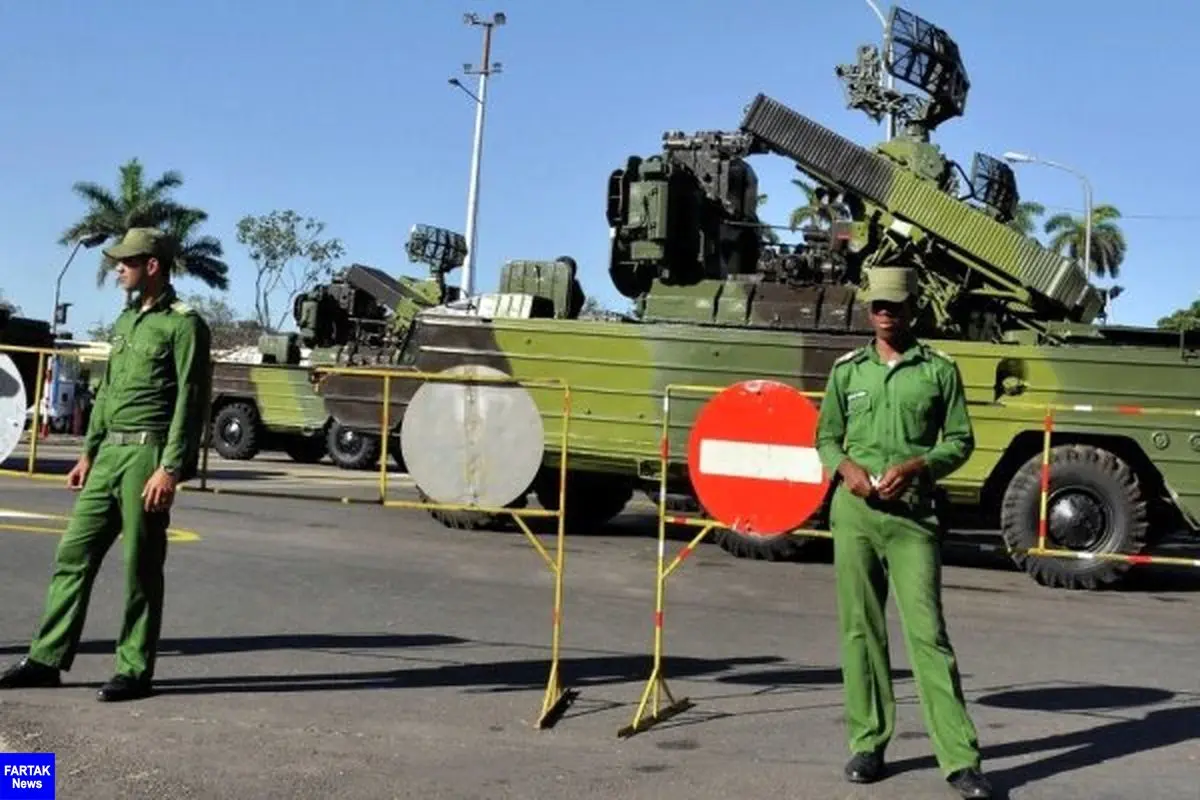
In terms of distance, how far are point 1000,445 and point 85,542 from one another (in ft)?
24.6

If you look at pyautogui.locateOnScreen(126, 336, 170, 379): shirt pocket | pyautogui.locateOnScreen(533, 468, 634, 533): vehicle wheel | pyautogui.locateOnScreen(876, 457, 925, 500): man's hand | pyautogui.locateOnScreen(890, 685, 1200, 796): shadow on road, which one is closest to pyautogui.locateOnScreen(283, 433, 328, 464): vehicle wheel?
pyautogui.locateOnScreen(533, 468, 634, 533): vehicle wheel

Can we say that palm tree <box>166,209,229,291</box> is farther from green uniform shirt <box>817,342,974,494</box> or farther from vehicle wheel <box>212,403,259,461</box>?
green uniform shirt <box>817,342,974,494</box>

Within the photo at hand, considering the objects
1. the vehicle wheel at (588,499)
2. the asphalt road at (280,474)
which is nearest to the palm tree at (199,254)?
the asphalt road at (280,474)

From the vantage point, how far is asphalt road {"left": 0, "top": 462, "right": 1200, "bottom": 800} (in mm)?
4766

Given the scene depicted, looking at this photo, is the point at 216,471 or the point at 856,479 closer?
the point at 856,479

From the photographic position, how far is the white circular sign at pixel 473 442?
6047 millimetres

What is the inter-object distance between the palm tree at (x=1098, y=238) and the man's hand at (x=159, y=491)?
6049cm

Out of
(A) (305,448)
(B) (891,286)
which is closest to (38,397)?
(B) (891,286)

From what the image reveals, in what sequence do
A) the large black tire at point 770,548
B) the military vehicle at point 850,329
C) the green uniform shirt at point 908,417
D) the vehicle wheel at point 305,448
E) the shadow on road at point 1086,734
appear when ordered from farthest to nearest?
the vehicle wheel at point 305,448, the large black tire at point 770,548, the military vehicle at point 850,329, the shadow on road at point 1086,734, the green uniform shirt at point 908,417

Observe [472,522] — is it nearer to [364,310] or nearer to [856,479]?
[856,479]

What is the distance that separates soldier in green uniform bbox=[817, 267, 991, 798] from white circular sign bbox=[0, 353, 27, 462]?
436cm

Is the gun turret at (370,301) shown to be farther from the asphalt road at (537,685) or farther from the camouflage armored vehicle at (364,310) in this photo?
the asphalt road at (537,685)

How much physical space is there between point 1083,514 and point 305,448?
1742 cm

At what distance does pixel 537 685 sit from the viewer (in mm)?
6242
